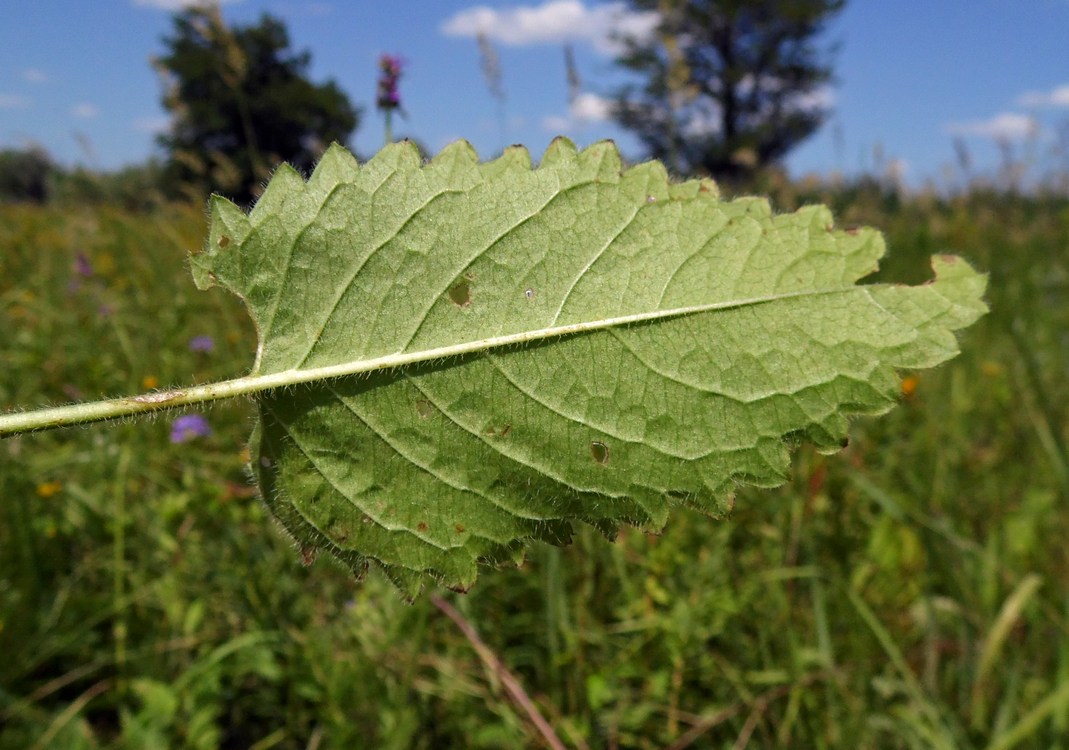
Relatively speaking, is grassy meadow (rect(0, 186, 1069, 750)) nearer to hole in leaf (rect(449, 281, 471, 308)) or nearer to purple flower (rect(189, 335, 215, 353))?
purple flower (rect(189, 335, 215, 353))

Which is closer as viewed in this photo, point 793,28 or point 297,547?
point 297,547

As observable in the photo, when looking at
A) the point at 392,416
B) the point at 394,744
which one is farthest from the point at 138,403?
the point at 394,744

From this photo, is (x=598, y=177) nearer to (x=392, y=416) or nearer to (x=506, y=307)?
(x=506, y=307)

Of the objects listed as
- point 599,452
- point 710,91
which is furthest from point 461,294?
point 710,91

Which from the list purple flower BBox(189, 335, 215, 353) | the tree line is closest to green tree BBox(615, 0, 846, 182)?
the tree line

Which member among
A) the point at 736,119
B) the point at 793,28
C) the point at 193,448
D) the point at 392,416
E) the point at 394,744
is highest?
the point at 793,28

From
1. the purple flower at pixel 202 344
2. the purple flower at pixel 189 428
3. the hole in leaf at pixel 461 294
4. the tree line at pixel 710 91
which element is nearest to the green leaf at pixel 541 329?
the hole in leaf at pixel 461 294
